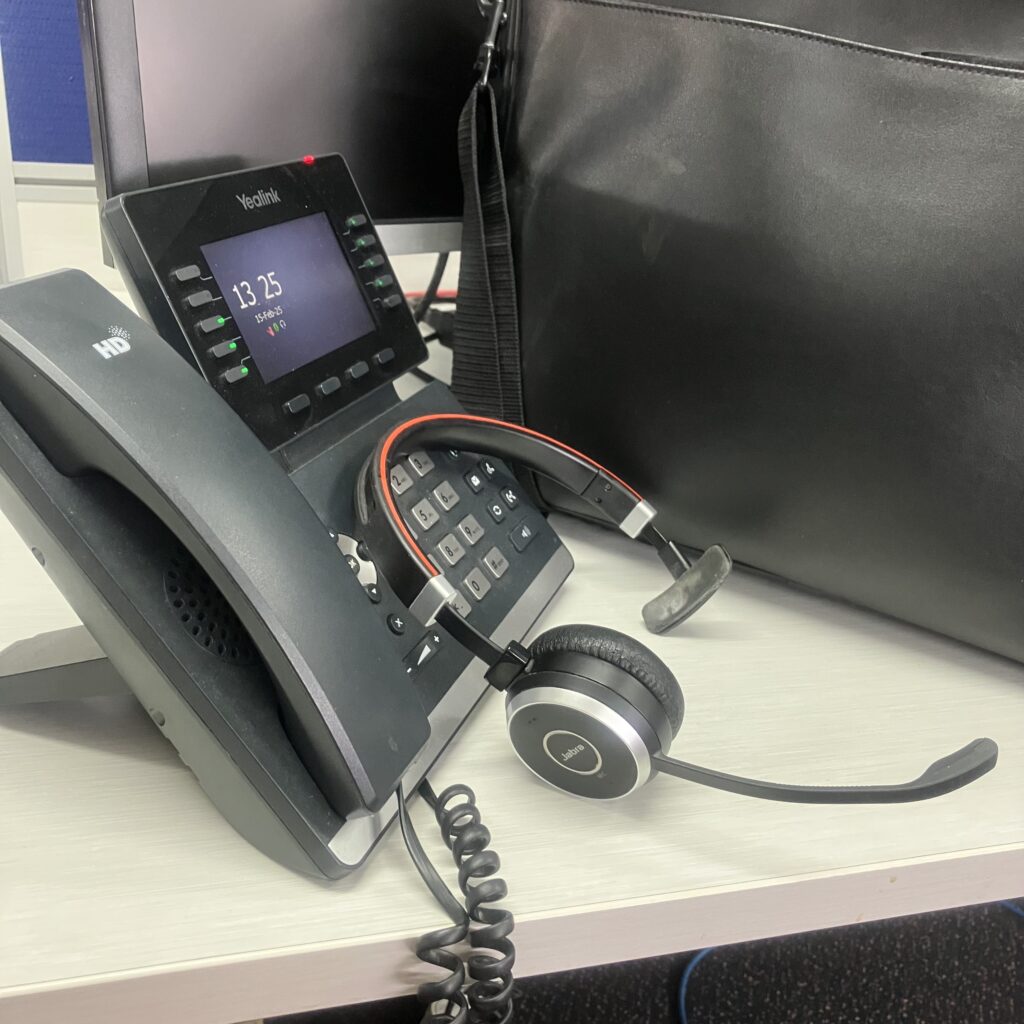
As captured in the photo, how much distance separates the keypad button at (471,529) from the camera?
1.35ft

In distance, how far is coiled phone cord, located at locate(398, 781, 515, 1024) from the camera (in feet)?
0.89

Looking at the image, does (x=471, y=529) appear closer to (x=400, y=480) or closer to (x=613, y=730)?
(x=400, y=480)

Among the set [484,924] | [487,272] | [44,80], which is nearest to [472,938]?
[484,924]

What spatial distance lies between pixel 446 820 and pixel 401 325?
10.2 inches

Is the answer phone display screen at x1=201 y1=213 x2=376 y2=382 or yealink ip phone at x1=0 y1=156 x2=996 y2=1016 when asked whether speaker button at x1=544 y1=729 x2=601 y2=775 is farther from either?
phone display screen at x1=201 y1=213 x2=376 y2=382

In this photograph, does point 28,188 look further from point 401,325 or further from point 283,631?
point 283,631

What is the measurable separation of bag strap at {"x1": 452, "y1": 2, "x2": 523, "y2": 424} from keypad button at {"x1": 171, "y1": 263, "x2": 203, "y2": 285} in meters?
0.17

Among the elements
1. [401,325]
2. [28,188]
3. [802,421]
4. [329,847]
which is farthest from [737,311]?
[28,188]

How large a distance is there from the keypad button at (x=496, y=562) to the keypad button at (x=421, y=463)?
47mm

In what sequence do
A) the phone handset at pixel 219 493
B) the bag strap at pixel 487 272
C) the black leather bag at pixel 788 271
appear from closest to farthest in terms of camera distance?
the phone handset at pixel 219 493 < the black leather bag at pixel 788 271 < the bag strap at pixel 487 272

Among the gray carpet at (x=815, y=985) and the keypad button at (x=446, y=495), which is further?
the gray carpet at (x=815, y=985)

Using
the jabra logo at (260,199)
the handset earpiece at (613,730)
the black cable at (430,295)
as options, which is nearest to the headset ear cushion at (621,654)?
the handset earpiece at (613,730)

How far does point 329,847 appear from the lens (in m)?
0.27

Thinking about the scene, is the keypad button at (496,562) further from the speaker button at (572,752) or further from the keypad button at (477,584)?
the speaker button at (572,752)
